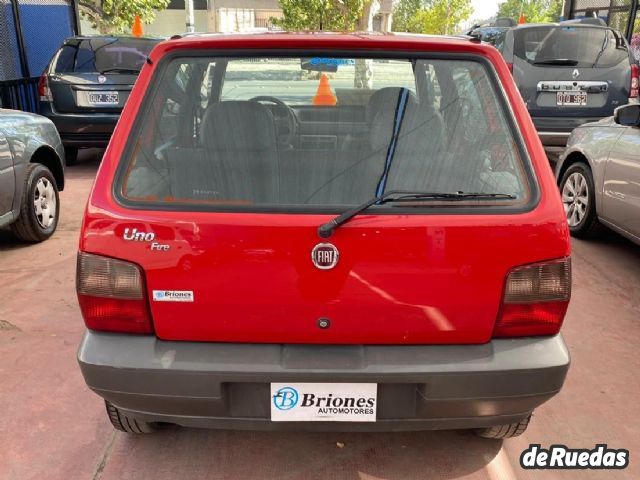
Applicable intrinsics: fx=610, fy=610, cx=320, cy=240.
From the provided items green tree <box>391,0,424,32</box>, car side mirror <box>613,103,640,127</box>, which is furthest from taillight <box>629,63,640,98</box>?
green tree <box>391,0,424,32</box>

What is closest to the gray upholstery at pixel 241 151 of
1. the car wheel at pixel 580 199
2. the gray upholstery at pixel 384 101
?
the gray upholstery at pixel 384 101

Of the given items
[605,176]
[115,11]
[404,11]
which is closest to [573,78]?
[605,176]

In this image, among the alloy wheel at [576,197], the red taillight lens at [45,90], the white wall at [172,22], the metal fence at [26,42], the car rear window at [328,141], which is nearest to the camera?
the car rear window at [328,141]

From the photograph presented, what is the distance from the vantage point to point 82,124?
7.82 m

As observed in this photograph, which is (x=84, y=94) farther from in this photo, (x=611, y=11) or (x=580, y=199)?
(x=611, y=11)

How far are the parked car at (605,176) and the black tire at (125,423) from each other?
3645 millimetres

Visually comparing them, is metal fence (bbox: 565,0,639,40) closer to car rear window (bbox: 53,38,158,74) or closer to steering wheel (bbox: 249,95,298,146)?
car rear window (bbox: 53,38,158,74)

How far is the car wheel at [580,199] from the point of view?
5293 mm

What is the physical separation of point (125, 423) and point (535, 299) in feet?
5.59

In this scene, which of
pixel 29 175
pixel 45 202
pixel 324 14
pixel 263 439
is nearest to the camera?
pixel 263 439

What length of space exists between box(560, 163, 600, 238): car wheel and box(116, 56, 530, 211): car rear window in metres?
3.46

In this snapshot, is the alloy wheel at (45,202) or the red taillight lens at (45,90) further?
the red taillight lens at (45,90)

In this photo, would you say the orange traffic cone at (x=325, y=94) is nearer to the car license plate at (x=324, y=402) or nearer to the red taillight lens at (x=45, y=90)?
the car license plate at (x=324, y=402)

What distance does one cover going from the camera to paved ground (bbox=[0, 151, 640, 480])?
2537mm
